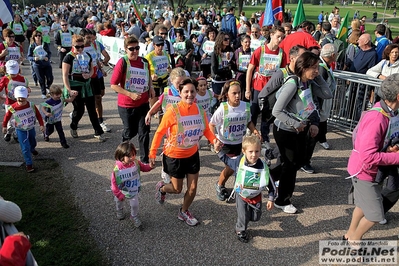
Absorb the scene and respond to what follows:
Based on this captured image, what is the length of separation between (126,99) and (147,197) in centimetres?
158

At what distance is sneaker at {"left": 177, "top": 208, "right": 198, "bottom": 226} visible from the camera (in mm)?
4566

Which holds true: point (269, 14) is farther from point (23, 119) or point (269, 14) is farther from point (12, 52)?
point (23, 119)

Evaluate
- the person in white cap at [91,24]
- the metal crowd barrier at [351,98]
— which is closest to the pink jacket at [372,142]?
the metal crowd barrier at [351,98]

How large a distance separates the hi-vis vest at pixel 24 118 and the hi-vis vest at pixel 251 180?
3867mm

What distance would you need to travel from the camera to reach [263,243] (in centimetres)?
426

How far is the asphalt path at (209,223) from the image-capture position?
13.3ft

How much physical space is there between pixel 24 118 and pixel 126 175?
2.67 metres

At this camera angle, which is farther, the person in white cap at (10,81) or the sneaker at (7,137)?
the sneaker at (7,137)

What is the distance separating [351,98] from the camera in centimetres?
736

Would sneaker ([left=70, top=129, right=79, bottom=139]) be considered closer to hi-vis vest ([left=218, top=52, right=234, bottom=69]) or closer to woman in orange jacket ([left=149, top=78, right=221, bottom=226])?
hi-vis vest ([left=218, top=52, right=234, bottom=69])

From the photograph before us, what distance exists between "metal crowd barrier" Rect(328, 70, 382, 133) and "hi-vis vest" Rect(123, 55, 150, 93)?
406cm

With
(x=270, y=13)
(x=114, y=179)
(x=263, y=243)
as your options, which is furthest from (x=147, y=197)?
(x=270, y=13)

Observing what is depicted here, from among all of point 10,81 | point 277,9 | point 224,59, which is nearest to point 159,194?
point 224,59

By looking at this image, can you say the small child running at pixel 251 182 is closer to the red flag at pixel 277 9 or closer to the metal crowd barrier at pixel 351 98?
the metal crowd barrier at pixel 351 98
